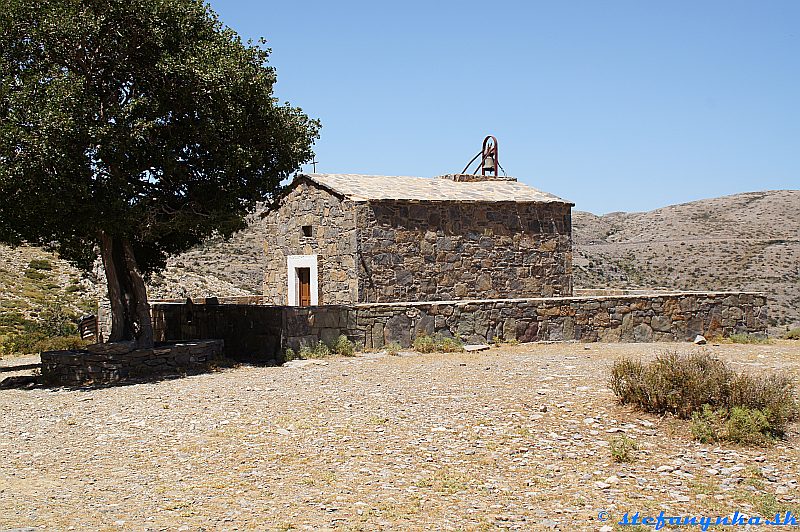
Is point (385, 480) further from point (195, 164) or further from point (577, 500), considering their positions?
point (195, 164)

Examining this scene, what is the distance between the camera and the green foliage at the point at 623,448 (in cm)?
688

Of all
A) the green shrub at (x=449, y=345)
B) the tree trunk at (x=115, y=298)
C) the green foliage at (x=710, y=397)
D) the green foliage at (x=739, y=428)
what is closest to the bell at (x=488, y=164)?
the green shrub at (x=449, y=345)

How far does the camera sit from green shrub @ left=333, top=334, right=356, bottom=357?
46.4 ft

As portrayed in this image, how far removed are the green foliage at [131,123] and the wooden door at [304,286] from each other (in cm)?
582

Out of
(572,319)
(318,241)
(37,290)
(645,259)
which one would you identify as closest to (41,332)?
(318,241)

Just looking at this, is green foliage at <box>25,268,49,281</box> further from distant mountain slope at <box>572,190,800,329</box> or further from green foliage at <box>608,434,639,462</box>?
green foliage at <box>608,434,639,462</box>

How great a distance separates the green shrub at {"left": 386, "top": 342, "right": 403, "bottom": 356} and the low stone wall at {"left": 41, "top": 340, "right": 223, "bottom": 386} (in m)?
3.30

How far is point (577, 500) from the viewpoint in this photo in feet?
19.9

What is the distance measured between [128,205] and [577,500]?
9536mm

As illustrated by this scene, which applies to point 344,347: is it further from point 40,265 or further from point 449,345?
point 40,265

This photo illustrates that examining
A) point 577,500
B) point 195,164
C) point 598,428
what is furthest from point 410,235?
point 577,500

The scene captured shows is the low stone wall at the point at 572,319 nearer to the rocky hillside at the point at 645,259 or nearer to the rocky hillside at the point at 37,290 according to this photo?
the rocky hillside at the point at 645,259

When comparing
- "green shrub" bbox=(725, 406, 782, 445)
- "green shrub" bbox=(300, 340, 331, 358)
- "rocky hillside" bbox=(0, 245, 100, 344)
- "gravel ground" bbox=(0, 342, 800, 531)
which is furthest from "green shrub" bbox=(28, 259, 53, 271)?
"green shrub" bbox=(725, 406, 782, 445)

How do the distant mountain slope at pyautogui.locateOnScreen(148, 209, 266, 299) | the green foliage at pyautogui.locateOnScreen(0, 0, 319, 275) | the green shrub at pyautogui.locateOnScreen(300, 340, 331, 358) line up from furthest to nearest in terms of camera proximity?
1. the distant mountain slope at pyautogui.locateOnScreen(148, 209, 266, 299)
2. the green shrub at pyautogui.locateOnScreen(300, 340, 331, 358)
3. the green foliage at pyautogui.locateOnScreen(0, 0, 319, 275)
